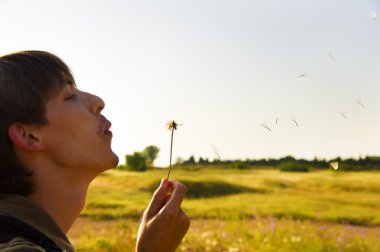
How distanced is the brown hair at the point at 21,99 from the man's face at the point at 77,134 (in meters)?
0.03

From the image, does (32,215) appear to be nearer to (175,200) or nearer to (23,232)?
(23,232)

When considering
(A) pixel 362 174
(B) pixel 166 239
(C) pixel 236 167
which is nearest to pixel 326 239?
(B) pixel 166 239

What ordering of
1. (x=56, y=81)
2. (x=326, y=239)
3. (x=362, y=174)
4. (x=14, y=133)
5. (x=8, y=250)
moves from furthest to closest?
(x=362, y=174), (x=326, y=239), (x=56, y=81), (x=14, y=133), (x=8, y=250)

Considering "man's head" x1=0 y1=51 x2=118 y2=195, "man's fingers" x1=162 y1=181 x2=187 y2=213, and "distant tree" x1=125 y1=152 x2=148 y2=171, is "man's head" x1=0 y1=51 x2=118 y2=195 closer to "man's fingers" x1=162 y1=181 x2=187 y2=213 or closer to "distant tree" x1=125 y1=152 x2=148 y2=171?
"man's fingers" x1=162 y1=181 x2=187 y2=213

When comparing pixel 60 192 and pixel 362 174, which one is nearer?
pixel 60 192

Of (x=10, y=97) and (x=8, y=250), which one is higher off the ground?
(x=10, y=97)

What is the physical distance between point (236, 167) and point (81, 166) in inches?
1185

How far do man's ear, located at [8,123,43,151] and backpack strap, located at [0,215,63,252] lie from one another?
12.6 inches

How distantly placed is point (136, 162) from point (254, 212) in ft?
84.0

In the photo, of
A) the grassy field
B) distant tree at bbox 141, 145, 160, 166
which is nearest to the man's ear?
the grassy field

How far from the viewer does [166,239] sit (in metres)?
1.73

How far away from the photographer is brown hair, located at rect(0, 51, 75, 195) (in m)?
1.56

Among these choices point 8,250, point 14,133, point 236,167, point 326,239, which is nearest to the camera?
point 8,250

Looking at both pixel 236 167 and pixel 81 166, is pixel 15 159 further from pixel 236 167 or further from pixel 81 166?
pixel 236 167
